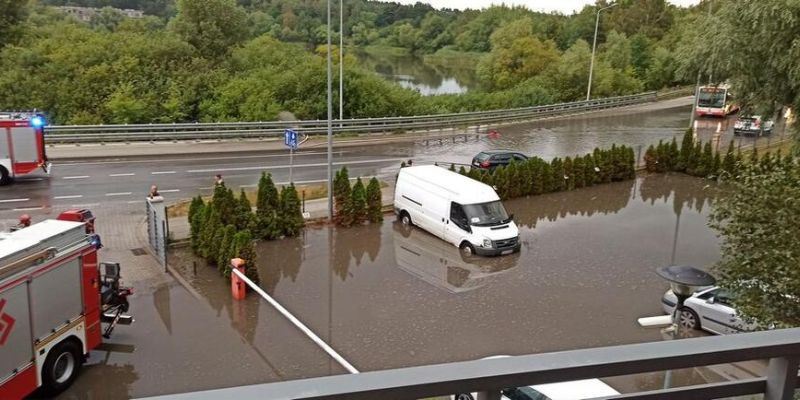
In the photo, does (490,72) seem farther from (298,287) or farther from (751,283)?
(751,283)

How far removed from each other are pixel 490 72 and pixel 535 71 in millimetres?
4439

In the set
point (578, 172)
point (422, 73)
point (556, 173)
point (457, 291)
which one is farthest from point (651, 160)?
point (422, 73)

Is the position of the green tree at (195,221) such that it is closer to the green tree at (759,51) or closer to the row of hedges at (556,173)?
the row of hedges at (556,173)

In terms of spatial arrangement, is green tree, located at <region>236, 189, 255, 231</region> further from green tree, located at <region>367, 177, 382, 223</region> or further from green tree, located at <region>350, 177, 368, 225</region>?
green tree, located at <region>367, 177, 382, 223</region>

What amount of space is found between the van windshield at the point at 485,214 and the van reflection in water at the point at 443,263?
38.5 inches

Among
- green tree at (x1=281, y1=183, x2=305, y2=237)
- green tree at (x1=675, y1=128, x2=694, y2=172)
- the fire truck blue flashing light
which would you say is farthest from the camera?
green tree at (x1=675, y1=128, x2=694, y2=172)

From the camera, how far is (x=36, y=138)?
24.0 m

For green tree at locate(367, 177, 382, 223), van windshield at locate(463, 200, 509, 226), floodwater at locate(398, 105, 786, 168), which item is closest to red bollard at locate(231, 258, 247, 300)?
van windshield at locate(463, 200, 509, 226)

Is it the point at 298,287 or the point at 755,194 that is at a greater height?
the point at 755,194

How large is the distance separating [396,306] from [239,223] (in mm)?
6023

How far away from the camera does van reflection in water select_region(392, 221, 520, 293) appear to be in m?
16.7

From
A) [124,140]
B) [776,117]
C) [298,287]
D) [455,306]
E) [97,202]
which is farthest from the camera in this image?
[124,140]

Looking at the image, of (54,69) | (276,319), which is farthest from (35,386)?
(54,69)

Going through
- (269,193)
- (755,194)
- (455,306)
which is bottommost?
(455,306)
